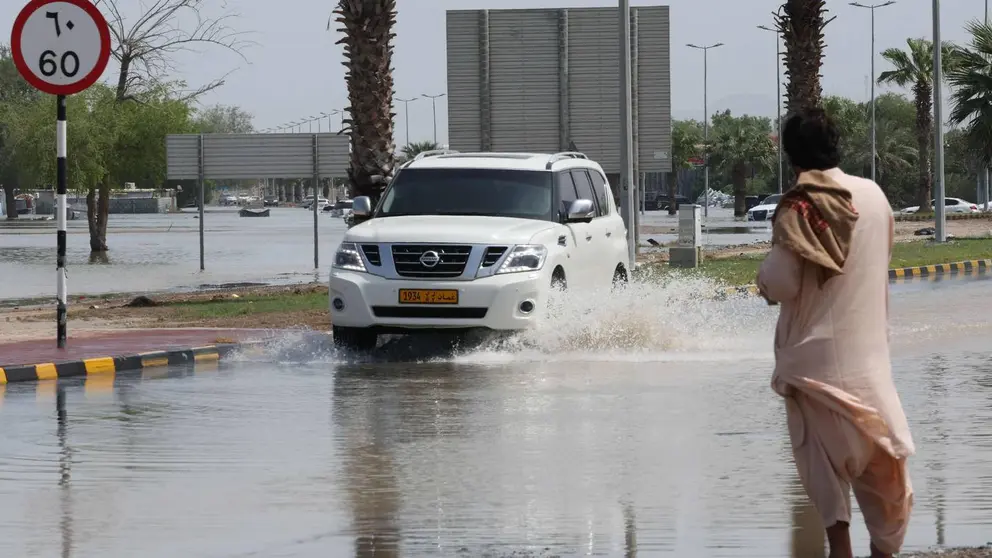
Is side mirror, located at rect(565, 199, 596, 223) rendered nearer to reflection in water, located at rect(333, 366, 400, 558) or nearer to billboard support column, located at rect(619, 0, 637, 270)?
reflection in water, located at rect(333, 366, 400, 558)

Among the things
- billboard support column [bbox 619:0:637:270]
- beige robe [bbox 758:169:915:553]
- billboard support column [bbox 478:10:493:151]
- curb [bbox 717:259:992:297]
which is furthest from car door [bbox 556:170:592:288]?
billboard support column [bbox 478:10:493:151]

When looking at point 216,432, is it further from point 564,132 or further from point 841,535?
point 564,132

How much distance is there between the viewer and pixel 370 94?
26.9 metres

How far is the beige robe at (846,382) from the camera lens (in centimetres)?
622

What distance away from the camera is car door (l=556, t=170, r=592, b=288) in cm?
1745

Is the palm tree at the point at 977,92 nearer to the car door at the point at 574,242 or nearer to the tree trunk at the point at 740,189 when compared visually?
the car door at the point at 574,242

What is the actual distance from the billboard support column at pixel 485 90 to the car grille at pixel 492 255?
18824mm

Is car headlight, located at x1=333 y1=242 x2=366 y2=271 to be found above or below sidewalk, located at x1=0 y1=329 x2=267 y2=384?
above

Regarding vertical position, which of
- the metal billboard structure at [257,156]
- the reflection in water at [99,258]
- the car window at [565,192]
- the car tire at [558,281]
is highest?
the metal billboard structure at [257,156]

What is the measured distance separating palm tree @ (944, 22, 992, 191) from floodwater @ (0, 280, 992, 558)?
95.3ft

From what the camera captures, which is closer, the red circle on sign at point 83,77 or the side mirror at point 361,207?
the red circle on sign at point 83,77

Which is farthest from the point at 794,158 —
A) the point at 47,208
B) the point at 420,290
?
the point at 47,208

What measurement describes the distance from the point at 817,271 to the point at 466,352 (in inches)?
423

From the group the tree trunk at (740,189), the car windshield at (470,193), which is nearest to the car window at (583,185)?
the car windshield at (470,193)
